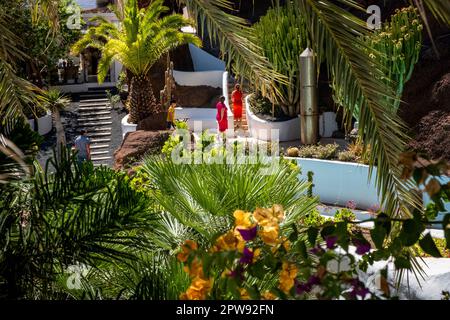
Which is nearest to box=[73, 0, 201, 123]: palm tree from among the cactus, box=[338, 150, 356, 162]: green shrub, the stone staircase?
the cactus

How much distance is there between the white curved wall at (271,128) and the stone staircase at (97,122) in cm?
387

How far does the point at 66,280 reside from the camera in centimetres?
463

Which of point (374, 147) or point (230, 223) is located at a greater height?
point (374, 147)

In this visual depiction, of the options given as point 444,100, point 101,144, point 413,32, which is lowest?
point 101,144

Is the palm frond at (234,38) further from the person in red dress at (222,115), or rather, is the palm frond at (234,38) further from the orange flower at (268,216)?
the person in red dress at (222,115)

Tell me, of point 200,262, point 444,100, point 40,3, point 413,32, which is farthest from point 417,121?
point 200,262

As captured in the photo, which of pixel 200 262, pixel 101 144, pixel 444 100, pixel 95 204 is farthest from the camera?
pixel 101 144

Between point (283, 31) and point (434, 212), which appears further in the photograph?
point (283, 31)

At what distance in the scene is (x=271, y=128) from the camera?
64.5 ft

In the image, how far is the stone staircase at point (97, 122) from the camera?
2179 centimetres

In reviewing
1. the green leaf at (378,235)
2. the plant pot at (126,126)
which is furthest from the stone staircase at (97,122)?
the green leaf at (378,235)

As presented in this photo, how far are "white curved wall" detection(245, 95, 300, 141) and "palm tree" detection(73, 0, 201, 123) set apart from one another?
13.0ft

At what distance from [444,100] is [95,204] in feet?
46.9

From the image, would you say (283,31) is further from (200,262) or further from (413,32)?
(200,262)
